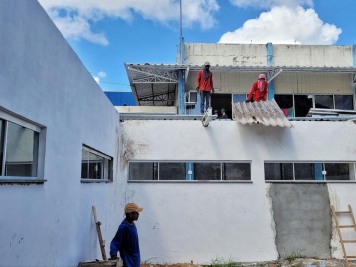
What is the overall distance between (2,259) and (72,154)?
7.11ft

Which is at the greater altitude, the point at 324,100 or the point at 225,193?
the point at 324,100

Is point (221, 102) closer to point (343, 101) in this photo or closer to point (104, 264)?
point (343, 101)

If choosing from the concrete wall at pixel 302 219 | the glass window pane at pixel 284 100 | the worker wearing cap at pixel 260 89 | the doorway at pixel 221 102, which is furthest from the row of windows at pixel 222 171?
the glass window pane at pixel 284 100

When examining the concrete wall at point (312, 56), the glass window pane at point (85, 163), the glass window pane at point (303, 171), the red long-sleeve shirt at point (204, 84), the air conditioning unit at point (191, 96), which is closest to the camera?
the glass window pane at point (85, 163)

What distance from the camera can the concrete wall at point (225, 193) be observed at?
8.62 m

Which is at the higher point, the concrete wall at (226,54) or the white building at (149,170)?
the concrete wall at (226,54)

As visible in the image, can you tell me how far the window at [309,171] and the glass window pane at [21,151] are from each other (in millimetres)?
6100

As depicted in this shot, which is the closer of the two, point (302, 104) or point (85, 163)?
point (85, 163)

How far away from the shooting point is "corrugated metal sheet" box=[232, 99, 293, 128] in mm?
8586

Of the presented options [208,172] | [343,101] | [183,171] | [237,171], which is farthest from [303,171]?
[343,101]

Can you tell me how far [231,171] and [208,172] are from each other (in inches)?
20.6

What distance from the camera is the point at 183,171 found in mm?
9016

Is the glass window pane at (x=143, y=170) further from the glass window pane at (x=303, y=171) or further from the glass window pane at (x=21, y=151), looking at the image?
the glass window pane at (x=21, y=151)

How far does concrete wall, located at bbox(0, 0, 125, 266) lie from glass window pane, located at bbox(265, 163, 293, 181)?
13.8 ft
